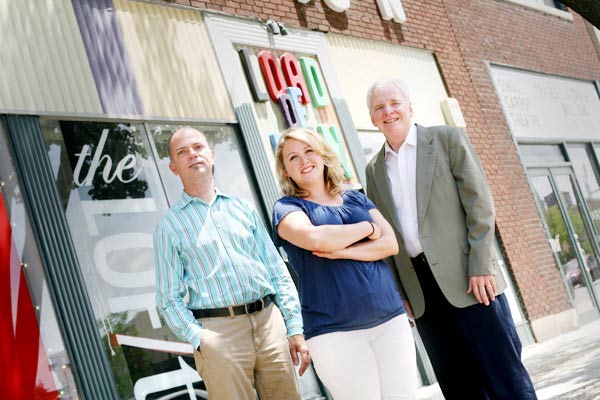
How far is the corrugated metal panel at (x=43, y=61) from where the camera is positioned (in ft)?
17.8

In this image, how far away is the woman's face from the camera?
344cm

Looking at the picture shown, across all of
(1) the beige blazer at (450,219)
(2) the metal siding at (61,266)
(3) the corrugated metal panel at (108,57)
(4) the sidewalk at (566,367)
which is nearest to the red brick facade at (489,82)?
(4) the sidewalk at (566,367)

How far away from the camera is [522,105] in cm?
1261

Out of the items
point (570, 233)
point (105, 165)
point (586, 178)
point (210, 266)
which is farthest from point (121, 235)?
point (586, 178)

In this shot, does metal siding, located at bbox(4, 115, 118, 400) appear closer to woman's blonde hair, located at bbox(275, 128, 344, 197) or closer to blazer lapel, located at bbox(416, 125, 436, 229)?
woman's blonde hair, located at bbox(275, 128, 344, 197)

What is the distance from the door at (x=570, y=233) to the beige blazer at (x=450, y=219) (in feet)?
28.6

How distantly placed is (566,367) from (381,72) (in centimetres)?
448

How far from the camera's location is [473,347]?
364 centimetres

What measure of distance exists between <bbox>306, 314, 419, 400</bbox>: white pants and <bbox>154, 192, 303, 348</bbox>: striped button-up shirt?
1.72 ft

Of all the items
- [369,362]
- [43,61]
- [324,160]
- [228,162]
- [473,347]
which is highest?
[43,61]

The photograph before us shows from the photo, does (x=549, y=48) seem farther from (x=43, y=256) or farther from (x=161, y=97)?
(x=43, y=256)

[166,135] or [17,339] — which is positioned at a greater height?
[166,135]

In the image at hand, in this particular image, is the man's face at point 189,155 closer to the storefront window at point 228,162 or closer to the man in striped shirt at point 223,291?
the man in striped shirt at point 223,291

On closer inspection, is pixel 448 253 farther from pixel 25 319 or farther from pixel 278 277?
pixel 25 319
